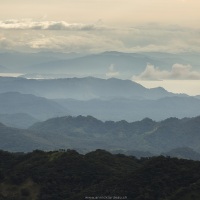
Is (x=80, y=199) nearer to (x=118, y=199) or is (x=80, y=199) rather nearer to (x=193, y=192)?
(x=118, y=199)

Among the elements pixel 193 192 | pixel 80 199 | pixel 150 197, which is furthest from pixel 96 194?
pixel 193 192

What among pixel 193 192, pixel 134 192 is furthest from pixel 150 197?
pixel 193 192

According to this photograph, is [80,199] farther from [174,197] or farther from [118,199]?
[174,197]

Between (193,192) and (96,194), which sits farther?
(96,194)

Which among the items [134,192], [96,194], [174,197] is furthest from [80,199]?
[174,197]

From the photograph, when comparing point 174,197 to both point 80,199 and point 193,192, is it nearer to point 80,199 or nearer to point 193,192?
point 193,192

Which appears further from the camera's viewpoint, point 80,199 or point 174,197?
point 80,199
